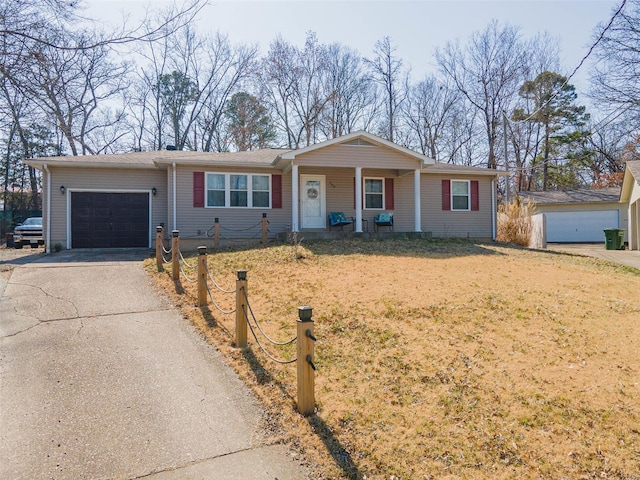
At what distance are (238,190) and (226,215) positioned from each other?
0.93m

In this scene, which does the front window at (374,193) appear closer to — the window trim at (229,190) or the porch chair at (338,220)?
the porch chair at (338,220)

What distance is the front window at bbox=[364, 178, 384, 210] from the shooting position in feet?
49.2

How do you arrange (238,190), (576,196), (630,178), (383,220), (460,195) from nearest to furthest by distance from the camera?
(238,190)
(383,220)
(460,195)
(630,178)
(576,196)

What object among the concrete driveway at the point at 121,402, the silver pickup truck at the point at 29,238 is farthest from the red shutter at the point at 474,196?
the silver pickup truck at the point at 29,238

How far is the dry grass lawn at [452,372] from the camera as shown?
2975 millimetres

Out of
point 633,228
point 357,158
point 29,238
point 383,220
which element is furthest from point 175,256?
point 633,228

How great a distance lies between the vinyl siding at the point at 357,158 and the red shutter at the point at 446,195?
8.17 feet

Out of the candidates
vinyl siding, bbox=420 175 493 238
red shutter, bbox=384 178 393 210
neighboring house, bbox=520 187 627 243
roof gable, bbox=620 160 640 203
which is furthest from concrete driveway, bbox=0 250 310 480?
neighboring house, bbox=520 187 627 243

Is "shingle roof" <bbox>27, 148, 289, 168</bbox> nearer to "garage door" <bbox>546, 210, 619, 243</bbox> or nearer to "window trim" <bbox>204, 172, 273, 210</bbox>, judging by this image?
"window trim" <bbox>204, 172, 273, 210</bbox>

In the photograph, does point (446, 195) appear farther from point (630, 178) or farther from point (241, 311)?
point (241, 311)

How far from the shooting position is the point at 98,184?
13094mm

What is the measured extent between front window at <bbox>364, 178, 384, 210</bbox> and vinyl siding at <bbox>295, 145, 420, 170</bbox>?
64.3 inches

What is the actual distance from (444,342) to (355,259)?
470 cm

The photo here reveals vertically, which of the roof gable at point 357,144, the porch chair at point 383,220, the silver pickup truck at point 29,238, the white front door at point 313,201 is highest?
the roof gable at point 357,144
